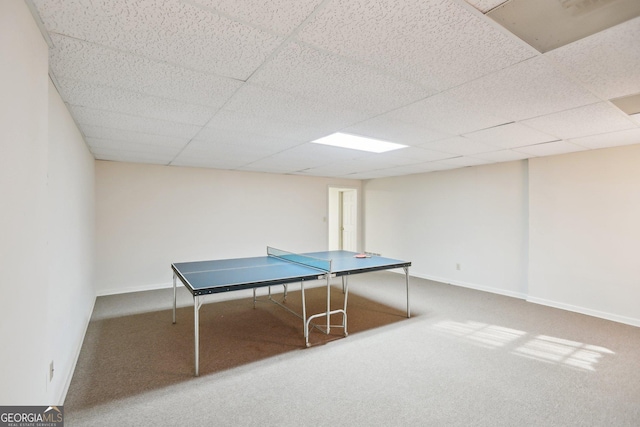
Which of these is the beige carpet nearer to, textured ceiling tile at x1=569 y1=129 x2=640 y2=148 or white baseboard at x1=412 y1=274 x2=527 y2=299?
white baseboard at x1=412 y1=274 x2=527 y2=299

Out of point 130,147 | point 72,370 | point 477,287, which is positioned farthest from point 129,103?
point 477,287

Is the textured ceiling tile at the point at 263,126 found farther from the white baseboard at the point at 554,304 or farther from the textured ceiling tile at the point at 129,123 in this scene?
the white baseboard at the point at 554,304

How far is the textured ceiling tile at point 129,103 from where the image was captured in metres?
1.98

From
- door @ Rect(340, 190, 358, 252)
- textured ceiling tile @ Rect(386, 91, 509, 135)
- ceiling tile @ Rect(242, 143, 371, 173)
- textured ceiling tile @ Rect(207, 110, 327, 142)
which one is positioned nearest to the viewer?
textured ceiling tile @ Rect(386, 91, 509, 135)

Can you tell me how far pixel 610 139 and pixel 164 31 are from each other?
4413 millimetres

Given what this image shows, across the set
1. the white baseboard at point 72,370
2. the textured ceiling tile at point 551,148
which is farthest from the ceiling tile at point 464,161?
the white baseboard at point 72,370

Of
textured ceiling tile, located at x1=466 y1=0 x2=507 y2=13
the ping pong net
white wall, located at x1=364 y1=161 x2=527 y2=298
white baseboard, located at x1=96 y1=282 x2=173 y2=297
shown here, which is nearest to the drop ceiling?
textured ceiling tile, located at x1=466 y1=0 x2=507 y2=13

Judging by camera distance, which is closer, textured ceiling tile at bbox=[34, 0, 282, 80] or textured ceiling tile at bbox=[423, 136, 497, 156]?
textured ceiling tile at bbox=[34, 0, 282, 80]

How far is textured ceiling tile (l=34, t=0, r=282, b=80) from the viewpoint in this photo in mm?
1174

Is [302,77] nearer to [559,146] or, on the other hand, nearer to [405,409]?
[405,409]

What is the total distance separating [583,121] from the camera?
8.50 feet

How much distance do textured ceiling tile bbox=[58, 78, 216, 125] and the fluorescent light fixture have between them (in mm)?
1336

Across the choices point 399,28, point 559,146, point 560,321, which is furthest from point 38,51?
Result: point 560,321

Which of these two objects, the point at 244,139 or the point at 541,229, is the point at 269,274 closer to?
the point at 244,139
